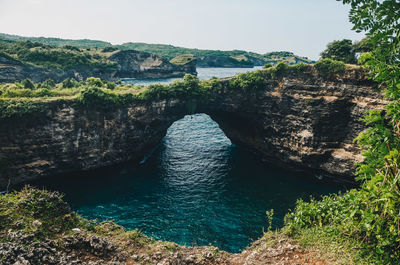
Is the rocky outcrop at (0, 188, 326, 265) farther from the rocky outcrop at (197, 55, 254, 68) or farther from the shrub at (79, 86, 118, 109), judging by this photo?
the rocky outcrop at (197, 55, 254, 68)

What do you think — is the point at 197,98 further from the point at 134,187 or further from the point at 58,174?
the point at 58,174

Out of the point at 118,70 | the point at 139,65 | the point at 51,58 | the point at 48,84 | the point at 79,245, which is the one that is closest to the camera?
the point at 79,245

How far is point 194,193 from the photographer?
29.7m

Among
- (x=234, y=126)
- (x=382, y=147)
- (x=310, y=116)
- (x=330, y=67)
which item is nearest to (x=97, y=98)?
(x=234, y=126)

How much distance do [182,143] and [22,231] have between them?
37.1 meters

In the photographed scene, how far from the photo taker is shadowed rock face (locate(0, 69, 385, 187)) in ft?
94.9

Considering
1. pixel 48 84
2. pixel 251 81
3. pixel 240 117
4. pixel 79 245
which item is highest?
pixel 251 81

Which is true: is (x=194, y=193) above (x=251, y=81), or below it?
below

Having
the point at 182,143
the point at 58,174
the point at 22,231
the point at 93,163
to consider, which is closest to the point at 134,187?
the point at 93,163

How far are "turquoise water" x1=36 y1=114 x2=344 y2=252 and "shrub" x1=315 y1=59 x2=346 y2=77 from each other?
52.2ft

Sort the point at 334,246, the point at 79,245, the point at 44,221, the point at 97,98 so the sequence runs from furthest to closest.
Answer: the point at 97,98
the point at 44,221
the point at 79,245
the point at 334,246

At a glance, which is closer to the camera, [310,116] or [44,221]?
[44,221]

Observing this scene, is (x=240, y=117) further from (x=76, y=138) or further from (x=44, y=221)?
(x=44, y=221)

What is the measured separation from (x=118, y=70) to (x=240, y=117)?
98.9 meters
